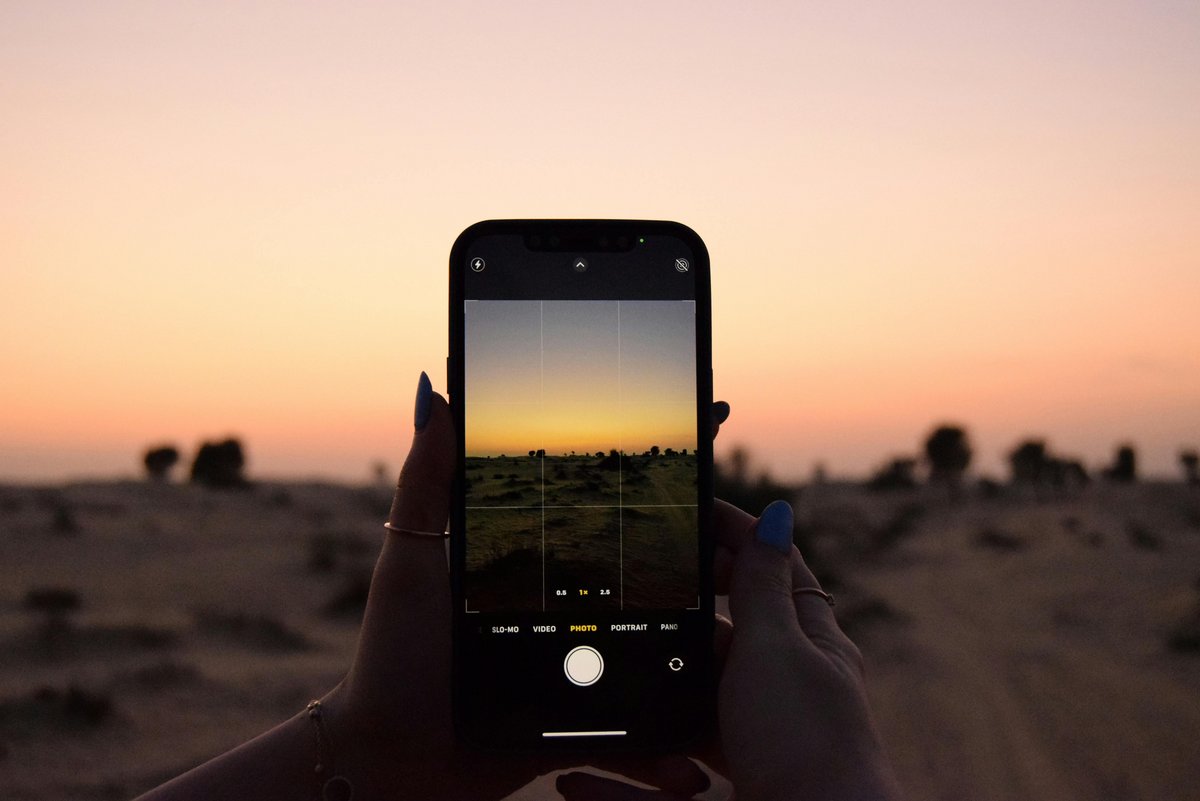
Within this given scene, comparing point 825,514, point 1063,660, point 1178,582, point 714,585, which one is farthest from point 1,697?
point 825,514

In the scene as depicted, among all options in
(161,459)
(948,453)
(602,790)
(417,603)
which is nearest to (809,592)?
(602,790)

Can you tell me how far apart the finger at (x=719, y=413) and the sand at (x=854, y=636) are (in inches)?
200

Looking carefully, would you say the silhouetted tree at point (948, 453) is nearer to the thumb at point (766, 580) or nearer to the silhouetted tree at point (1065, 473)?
the silhouetted tree at point (1065, 473)

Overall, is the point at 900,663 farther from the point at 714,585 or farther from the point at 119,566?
the point at 119,566

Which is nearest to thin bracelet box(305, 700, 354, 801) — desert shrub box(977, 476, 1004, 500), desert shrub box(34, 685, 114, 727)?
desert shrub box(34, 685, 114, 727)

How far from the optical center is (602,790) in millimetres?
2611

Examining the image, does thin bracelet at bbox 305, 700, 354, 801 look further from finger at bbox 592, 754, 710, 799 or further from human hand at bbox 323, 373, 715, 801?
finger at bbox 592, 754, 710, 799

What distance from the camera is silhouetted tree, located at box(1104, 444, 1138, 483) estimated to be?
3091cm

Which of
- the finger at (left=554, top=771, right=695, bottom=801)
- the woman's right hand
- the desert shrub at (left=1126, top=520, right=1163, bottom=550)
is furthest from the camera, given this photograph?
the desert shrub at (left=1126, top=520, right=1163, bottom=550)

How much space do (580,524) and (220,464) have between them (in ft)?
91.1

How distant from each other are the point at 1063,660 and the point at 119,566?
13603mm

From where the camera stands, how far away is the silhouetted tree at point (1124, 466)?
30.9m

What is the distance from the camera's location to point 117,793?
24.3 feet

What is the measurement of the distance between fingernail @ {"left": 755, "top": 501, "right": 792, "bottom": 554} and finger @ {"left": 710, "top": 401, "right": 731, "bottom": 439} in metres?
0.28
